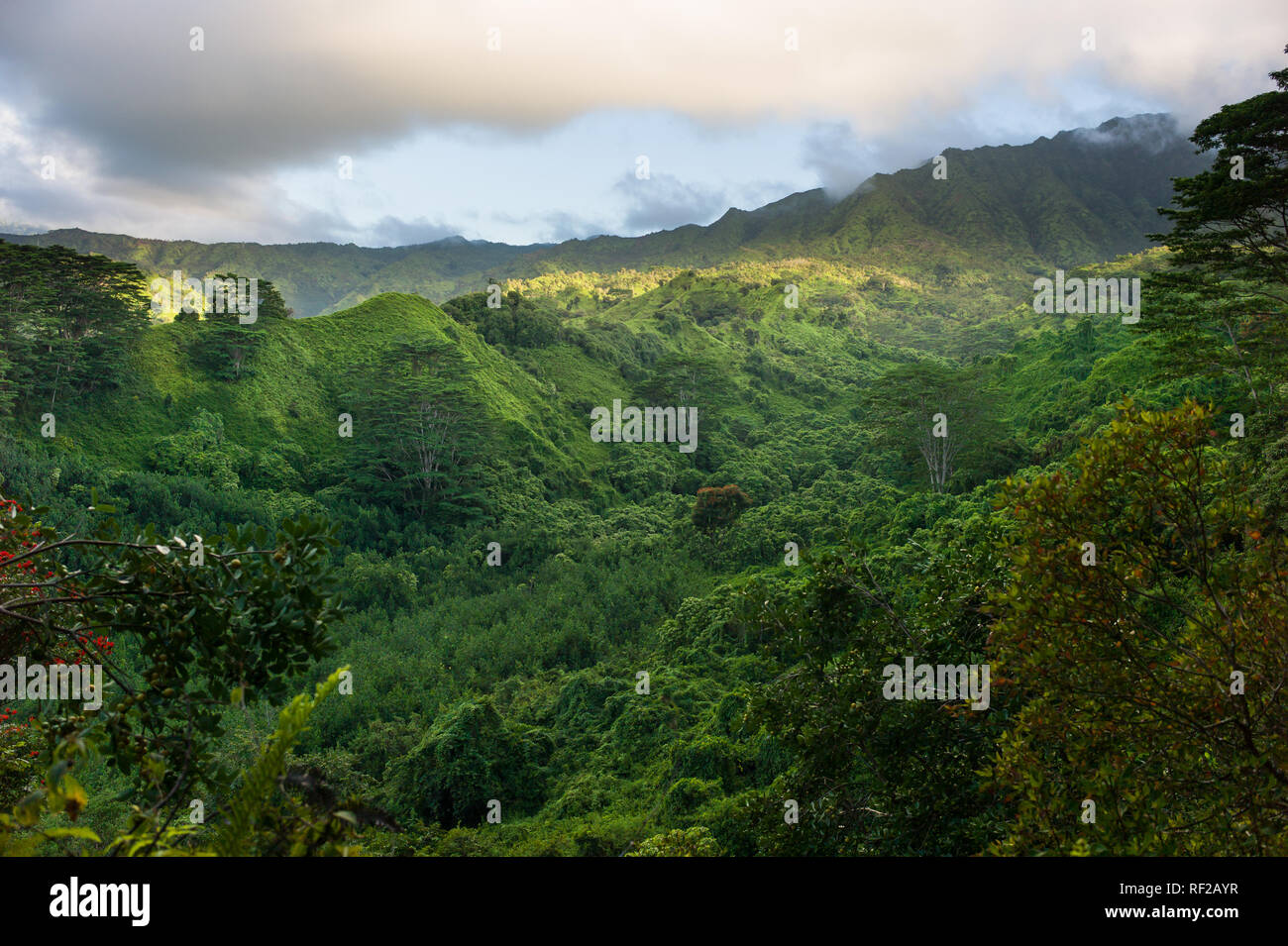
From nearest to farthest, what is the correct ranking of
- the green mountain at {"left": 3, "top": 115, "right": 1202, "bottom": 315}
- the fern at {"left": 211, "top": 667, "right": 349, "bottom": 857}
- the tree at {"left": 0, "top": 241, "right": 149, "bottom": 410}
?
the fern at {"left": 211, "top": 667, "right": 349, "bottom": 857} → the tree at {"left": 0, "top": 241, "right": 149, "bottom": 410} → the green mountain at {"left": 3, "top": 115, "right": 1202, "bottom": 315}

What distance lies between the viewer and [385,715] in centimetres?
1433

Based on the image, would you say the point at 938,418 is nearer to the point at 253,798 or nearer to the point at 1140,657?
the point at 1140,657

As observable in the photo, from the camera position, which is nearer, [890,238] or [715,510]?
[715,510]

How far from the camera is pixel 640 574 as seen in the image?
70.9ft

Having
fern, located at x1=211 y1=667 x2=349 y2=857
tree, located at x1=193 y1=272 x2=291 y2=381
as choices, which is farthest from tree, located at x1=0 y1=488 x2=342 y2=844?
tree, located at x1=193 y1=272 x2=291 y2=381

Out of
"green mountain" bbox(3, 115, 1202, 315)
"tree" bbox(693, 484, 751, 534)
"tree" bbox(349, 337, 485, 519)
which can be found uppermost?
"green mountain" bbox(3, 115, 1202, 315)

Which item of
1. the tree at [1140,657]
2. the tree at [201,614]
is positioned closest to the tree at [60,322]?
the tree at [201,614]

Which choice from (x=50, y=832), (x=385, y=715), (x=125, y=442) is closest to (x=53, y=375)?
(x=125, y=442)

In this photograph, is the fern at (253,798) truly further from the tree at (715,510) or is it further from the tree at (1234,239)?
the tree at (715,510)

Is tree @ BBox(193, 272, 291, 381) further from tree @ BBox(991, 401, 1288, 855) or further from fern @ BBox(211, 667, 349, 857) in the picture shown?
tree @ BBox(991, 401, 1288, 855)

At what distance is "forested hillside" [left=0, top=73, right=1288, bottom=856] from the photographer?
10.7 ft

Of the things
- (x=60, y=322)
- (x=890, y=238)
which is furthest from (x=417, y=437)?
(x=890, y=238)

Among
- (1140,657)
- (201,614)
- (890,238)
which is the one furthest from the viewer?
(890,238)

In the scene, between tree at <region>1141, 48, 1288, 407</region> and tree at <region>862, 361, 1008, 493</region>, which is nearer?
tree at <region>1141, 48, 1288, 407</region>
